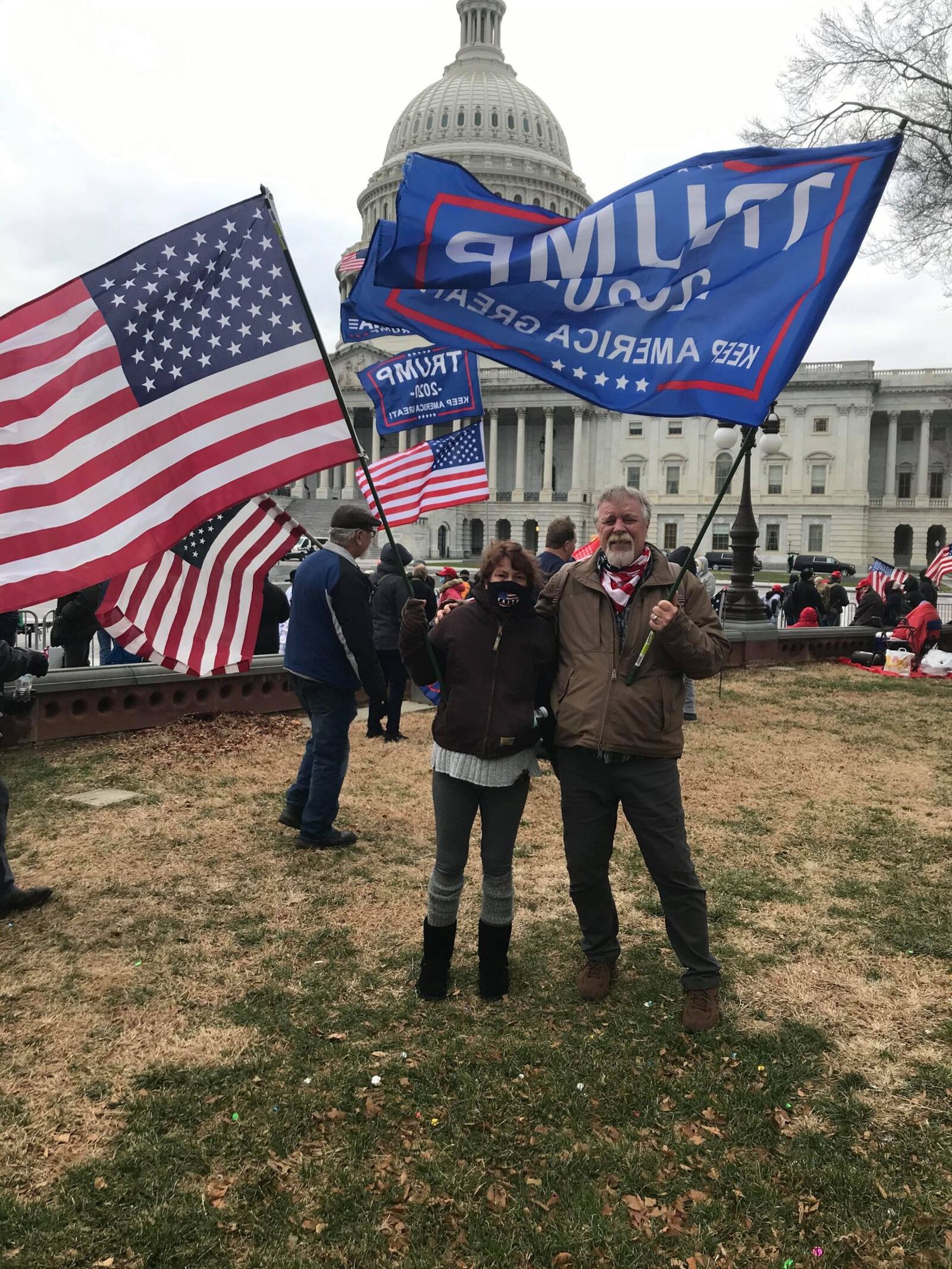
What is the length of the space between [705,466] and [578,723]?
256ft

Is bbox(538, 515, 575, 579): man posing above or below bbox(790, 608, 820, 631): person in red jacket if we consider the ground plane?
above

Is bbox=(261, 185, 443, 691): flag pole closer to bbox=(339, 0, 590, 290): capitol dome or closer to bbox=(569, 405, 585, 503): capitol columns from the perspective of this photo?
bbox=(569, 405, 585, 503): capitol columns

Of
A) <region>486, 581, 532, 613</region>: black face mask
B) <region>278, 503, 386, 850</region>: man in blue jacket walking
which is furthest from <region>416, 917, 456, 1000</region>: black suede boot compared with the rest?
<region>278, 503, 386, 850</region>: man in blue jacket walking

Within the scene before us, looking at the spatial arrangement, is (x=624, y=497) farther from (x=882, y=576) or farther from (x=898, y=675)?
(x=882, y=576)

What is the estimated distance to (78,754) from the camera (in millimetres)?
8258

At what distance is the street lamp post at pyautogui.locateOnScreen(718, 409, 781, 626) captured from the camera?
16.6 meters

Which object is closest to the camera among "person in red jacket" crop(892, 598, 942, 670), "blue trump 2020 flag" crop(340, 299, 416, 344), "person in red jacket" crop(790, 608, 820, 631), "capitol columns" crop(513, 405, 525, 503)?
"blue trump 2020 flag" crop(340, 299, 416, 344)

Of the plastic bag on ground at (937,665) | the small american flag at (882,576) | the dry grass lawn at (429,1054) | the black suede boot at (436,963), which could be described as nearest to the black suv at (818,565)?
the small american flag at (882,576)

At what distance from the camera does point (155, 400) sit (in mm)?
4367

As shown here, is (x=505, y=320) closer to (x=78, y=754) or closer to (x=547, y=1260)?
(x=547, y=1260)

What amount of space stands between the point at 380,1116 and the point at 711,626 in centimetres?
238

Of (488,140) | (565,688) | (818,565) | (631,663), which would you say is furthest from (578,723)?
(488,140)

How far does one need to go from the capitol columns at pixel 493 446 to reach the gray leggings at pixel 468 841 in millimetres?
79967

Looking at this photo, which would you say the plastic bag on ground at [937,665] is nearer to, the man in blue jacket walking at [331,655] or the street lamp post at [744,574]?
the street lamp post at [744,574]
